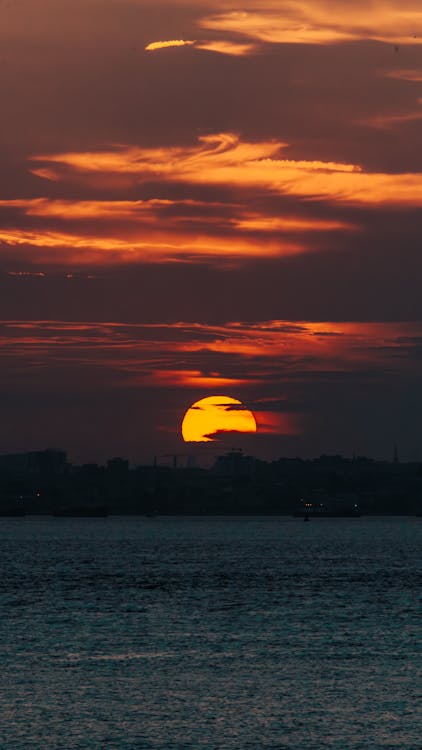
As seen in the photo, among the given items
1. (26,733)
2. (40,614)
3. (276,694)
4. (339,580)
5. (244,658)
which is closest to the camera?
(26,733)

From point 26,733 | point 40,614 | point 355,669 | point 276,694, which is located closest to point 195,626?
point 40,614

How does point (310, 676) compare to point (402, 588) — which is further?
point (402, 588)

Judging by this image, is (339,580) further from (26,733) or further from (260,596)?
(26,733)

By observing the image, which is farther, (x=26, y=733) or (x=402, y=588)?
(x=402, y=588)

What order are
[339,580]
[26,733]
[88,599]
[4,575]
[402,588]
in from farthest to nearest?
[4,575], [339,580], [402,588], [88,599], [26,733]

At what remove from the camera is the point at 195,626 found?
11112 cm

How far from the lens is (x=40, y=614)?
12106cm

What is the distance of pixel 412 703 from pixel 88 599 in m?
74.6

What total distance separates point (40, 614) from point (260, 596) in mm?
32029

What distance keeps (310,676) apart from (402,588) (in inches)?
3402

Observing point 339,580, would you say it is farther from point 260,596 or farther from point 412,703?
point 412,703

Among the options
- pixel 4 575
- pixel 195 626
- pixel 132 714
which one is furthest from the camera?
pixel 4 575

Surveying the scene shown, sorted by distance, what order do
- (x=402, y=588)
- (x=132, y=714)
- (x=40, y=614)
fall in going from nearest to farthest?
(x=132, y=714) → (x=40, y=614) → (x=402, y=588)

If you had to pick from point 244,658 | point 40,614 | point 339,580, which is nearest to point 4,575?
point 339,580
